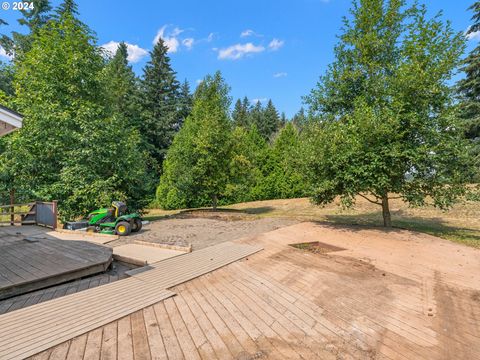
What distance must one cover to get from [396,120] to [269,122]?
42210 millimetres

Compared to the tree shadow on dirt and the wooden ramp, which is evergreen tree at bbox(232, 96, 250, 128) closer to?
the tree shadow on dirt

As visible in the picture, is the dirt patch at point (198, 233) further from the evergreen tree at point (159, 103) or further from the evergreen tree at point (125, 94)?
the evergreen tree at point (159, 103)

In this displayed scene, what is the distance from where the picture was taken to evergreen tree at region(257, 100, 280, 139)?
48.0m

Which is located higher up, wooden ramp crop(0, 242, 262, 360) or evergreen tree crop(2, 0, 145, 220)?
evergreen tree crop(2, 0, 145, 220)

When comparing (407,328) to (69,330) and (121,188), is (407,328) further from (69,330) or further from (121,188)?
(121,188)

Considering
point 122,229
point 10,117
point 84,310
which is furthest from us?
point 122,229

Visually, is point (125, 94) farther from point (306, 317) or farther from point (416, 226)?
point (306, 317)

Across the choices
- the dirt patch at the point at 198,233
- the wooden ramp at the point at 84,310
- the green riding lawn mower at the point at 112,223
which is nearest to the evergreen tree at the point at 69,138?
the green riding lawn mower at the point at 112,223

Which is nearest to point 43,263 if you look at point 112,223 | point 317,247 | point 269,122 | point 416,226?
point 112,223

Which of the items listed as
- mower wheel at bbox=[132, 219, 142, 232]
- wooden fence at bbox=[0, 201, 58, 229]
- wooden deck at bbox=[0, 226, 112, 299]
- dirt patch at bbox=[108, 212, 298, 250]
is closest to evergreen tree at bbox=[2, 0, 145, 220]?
wooden fence at bbox=[0, 201, 58, 229]

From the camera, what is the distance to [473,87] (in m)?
17.9

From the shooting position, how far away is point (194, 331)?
9.70 ft

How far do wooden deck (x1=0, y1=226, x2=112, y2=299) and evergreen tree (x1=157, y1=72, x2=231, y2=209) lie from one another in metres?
8.30

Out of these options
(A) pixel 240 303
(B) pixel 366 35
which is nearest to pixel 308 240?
(A) pixel 240 303
